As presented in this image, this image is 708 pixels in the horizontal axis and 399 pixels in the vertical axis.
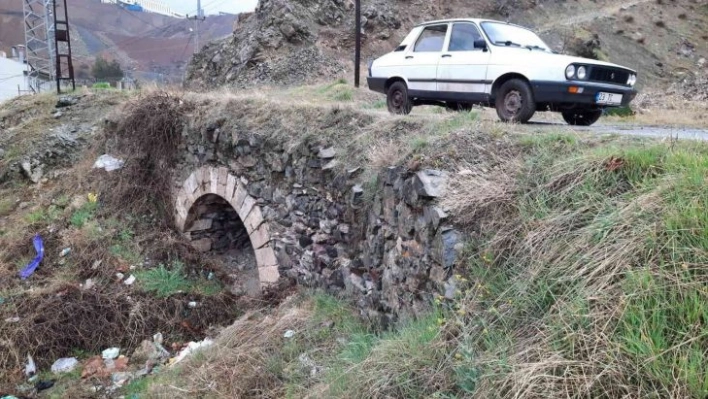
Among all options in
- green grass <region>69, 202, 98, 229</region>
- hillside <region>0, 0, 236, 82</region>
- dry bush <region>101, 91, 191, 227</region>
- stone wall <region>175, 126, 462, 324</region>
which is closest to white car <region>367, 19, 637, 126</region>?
stone wall <region>175, 126, 462, 324</region>

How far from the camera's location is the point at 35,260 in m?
8.61

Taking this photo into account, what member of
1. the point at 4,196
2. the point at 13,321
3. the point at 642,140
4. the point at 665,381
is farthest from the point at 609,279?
the point at 4,196

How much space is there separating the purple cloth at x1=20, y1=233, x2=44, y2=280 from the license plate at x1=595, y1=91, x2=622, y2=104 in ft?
27.5

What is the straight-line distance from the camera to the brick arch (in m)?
7.03

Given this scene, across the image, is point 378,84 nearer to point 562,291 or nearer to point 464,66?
point 464,66

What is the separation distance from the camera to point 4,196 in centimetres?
1129

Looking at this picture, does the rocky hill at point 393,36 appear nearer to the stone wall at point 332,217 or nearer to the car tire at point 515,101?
the stone wall at point 332,217

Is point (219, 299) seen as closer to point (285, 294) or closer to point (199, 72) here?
point (285, 294)

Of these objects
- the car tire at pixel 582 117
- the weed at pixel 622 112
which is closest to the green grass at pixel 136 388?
the car tire at pixel 582 117

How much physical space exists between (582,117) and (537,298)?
455cm

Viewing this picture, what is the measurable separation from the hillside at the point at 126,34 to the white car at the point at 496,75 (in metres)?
46.2

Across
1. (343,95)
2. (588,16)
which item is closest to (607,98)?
(343,95)

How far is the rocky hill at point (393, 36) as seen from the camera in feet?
56.1

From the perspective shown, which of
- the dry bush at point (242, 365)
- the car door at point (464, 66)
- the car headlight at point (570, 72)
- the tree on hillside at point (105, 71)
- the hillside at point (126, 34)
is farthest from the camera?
the hillside at point (126, 34)
